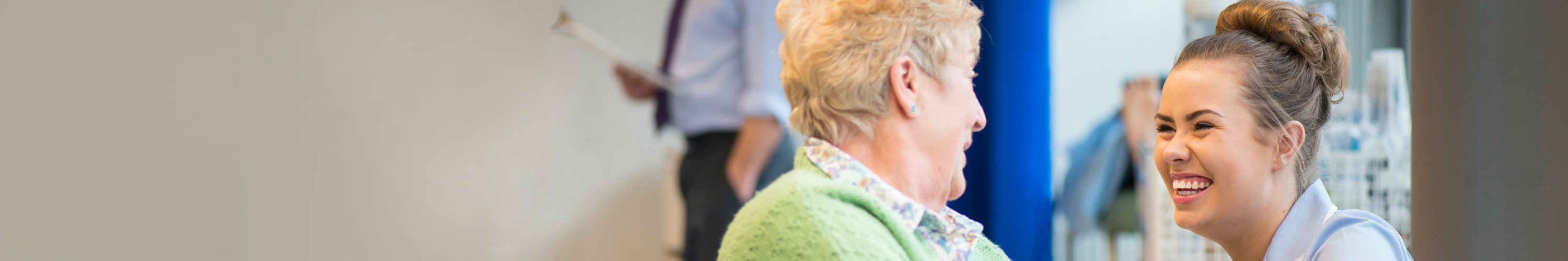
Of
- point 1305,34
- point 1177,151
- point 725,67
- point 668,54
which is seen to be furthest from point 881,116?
point 668,54

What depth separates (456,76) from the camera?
204 centimetres

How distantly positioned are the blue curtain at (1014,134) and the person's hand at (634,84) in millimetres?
843

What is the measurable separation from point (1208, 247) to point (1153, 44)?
0.55m

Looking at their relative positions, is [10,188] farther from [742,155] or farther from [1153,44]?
[1153,44]

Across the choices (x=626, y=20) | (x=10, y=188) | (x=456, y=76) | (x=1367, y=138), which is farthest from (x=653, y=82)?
(x=1367, y=138)

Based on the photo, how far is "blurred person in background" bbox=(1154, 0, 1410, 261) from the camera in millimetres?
702

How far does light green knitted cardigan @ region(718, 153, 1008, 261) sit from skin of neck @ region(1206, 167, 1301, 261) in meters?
0.27

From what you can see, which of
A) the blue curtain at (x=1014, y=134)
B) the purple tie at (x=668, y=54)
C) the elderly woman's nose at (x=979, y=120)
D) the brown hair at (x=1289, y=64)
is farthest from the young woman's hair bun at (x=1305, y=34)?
the purple tie at (x=668, y=54)

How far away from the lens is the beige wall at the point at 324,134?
1469 mm

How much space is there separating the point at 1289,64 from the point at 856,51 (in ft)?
1.26

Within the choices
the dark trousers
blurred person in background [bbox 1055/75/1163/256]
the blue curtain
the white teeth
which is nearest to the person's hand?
the dark trousers

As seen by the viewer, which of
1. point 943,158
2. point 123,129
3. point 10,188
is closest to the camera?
point 943,158

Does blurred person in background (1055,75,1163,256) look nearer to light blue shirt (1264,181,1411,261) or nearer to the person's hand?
the person's hand

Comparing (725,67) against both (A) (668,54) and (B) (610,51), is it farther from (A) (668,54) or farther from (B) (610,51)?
(B) (610,51)
